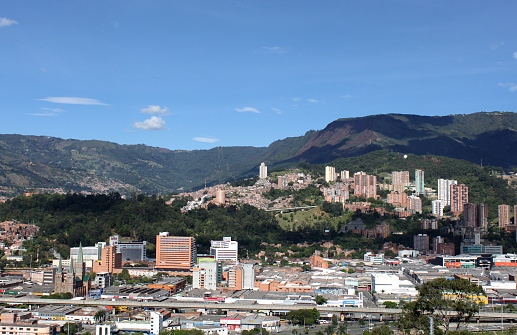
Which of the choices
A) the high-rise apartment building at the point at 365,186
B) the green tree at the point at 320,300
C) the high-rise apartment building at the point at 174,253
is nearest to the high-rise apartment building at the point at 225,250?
the high-rise apartment building at the point at 174,253

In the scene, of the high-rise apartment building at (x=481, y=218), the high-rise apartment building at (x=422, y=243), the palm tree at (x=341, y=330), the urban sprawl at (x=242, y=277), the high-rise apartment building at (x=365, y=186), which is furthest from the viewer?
the high-rise apartment building at (x=365, y=186)

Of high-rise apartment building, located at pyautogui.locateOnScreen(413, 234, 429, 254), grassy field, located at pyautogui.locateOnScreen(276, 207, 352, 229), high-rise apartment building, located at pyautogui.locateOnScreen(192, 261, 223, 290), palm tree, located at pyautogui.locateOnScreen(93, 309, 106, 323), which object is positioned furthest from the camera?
grassy field, located at pyautogui.locateOnScreen(276, 207, 352, 229)

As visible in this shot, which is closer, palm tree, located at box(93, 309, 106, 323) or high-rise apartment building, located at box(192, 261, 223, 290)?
palm tree, located at box(93, 309, 106, 323)

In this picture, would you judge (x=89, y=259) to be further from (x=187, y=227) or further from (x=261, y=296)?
(x=261, y=296)

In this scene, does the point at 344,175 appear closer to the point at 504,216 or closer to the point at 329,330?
the point at 504,216

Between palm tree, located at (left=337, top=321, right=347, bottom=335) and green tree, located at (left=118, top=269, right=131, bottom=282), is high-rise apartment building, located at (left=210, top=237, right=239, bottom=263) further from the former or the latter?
palm tree, located at (left=337, top=321, right=347, bottom=335)

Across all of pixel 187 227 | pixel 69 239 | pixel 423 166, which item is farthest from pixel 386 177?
pixel 69 239

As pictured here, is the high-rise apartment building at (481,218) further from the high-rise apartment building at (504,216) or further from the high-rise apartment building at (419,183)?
the high-rise apartment building at (419,183)

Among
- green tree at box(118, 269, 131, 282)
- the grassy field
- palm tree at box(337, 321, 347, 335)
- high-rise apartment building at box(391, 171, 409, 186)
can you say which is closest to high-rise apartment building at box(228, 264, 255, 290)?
green tree at box(118, 269, 131, 282)
